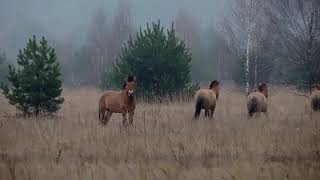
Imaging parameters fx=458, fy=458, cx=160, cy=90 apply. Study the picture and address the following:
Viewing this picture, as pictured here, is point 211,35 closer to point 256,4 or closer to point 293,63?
point 256,4

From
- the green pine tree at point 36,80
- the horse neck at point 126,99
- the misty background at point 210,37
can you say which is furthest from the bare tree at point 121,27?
the horse neck at point 126,99

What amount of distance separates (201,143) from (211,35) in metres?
35.4

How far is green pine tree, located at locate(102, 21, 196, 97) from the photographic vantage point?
628 inches

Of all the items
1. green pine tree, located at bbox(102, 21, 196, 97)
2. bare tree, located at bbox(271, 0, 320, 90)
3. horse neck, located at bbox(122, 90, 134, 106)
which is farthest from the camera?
green pine tree, located at bbox(102, 21, 196, 97)

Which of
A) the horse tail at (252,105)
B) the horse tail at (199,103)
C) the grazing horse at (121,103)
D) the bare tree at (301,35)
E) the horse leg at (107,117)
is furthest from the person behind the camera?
the horse tail at (252,105)

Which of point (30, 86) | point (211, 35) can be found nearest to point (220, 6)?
point (211, 35)

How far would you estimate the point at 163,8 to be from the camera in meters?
46.6

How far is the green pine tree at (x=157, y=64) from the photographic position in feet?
52.3

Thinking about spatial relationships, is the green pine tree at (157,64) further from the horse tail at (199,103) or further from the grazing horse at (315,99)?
the grazing horse at (315,99)

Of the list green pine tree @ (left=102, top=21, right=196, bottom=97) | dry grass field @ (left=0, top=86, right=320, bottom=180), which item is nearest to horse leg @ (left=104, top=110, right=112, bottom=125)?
dry grass field @ (left=0, top=86, right=320, bottom=180)

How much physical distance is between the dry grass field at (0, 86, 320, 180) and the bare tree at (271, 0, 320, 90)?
2.95 meters

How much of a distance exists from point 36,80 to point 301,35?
22.0ft

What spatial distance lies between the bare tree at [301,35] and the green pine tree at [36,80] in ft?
19.8

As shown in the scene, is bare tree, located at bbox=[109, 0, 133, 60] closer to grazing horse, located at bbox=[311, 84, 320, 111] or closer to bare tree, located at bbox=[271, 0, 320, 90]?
bare tree, located at bbox=[271, 0, 320, 90]
